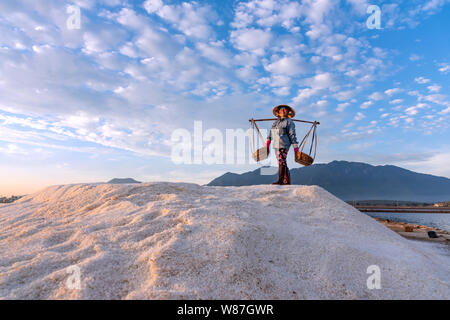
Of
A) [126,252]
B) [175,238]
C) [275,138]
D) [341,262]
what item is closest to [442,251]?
[341,262]

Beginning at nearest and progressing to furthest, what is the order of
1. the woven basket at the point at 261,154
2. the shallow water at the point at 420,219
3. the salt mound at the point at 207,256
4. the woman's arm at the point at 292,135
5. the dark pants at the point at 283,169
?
the salt mound at the point at 207,256
the dark pants at the point at 283,169
the woman's arm at the point at 292,135
the woven basket at the point at 261,154
the shallow water at the point at 420,219

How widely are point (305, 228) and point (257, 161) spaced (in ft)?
13.2

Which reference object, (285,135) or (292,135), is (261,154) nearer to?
(285,135)

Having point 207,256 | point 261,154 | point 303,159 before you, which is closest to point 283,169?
point 303,159

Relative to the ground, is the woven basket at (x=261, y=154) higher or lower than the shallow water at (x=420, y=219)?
higher

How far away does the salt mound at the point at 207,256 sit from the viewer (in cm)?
202

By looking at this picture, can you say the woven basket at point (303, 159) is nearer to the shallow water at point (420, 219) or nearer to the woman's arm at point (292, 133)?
the woman's arm at point (292, 133)

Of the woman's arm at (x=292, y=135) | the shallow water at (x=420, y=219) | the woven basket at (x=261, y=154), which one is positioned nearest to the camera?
the woman's arm at (x=292, y=135)

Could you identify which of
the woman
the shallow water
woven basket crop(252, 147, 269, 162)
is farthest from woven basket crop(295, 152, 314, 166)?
the shallow water

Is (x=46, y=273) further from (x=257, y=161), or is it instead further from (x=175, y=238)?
(x=257, y=161)

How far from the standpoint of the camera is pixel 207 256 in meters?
2.34

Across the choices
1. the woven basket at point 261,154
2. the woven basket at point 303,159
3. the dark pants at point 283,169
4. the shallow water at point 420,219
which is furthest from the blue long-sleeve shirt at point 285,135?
the shallow water at point 420,219

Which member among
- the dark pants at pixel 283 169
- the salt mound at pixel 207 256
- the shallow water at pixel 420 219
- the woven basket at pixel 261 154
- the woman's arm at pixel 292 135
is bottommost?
the shallow water at pixel 420 219

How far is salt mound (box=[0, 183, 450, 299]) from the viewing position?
202cm
